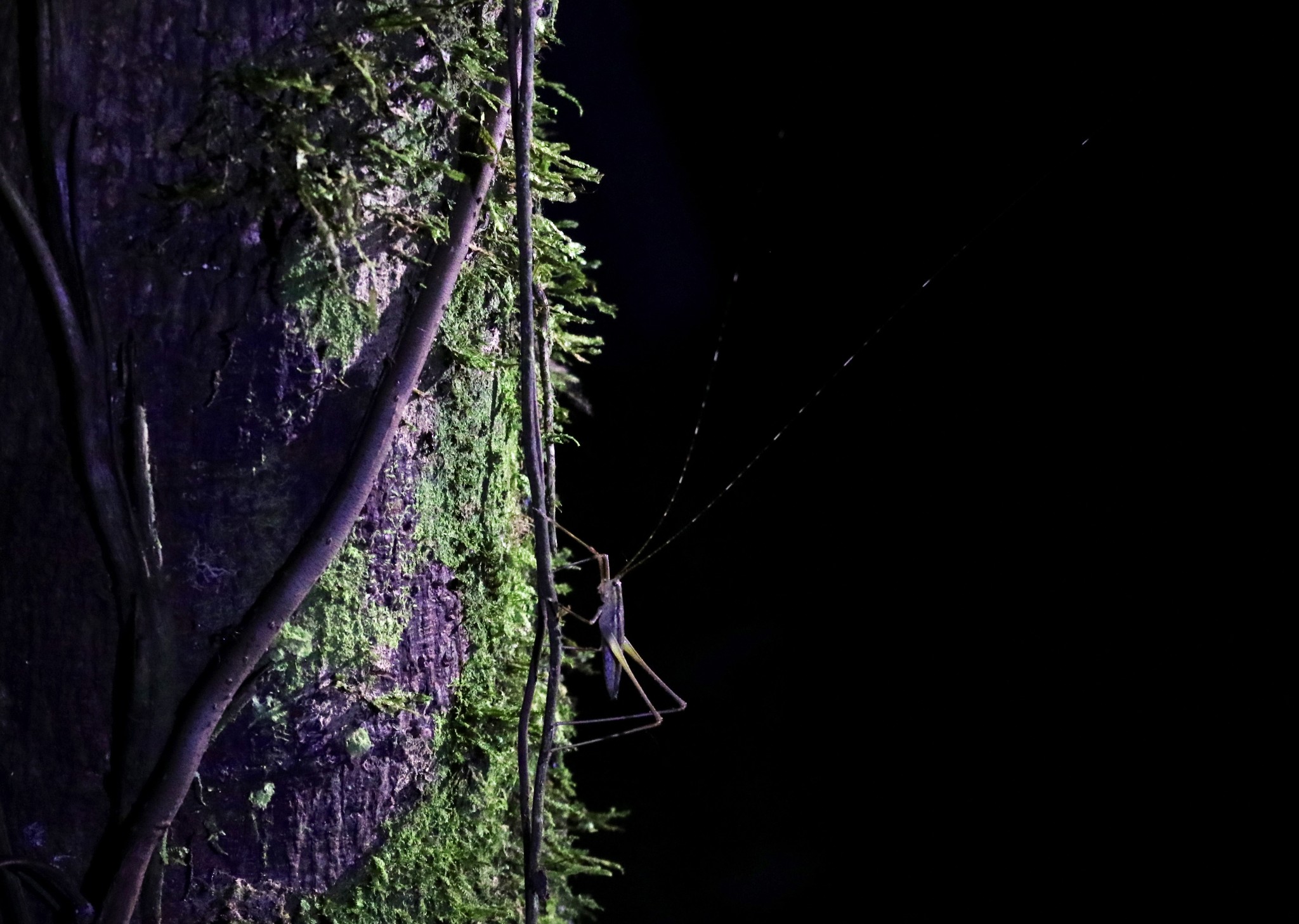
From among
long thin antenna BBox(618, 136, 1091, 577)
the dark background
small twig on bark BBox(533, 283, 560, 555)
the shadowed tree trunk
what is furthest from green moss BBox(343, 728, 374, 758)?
the dark background

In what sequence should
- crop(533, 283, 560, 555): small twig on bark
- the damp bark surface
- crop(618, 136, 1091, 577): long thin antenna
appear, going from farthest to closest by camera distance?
1. crop(618, 136, 1091, 577): long thin antenna
2. crop(533, 283, 560, 555): small twig on bark
3. the damp bark surface

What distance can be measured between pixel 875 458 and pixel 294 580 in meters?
0.83

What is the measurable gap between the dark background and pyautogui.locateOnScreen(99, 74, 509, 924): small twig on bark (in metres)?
0.70

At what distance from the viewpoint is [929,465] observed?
1083 millimetres

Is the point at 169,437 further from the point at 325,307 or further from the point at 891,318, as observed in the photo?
the point at 891,318

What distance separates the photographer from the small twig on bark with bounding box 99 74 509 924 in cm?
39

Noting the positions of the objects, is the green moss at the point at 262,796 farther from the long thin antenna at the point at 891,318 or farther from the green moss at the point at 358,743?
the long thin antenna at the point at 891,318

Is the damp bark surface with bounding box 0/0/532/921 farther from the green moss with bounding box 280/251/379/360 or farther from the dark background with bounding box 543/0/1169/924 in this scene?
the dark background with bounding box 543/0/1169/924

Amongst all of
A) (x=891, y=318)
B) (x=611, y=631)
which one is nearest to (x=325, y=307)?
(x=611, y=631)

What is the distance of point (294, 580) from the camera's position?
40 cm

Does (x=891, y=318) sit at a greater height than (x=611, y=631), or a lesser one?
greater

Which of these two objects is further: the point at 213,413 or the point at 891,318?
the point at 891,318

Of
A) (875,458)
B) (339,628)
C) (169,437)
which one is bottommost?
(875,458)

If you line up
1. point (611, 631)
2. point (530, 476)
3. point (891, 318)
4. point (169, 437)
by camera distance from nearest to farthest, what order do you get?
point (169, 437)
point (530, 476)
point (611, 631)
point (891, 318)
